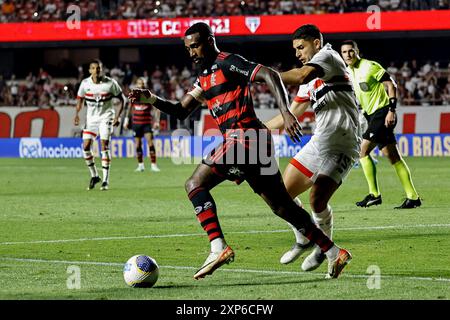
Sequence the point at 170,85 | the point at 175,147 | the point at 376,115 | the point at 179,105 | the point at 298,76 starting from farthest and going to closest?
the point at 170,85
the point at 175,147
the point at 376,115
the point at 179,105
the point at 298,76

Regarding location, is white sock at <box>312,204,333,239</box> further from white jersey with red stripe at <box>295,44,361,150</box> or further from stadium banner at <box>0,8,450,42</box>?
stadium banner at <box>0,8,450,42</box>

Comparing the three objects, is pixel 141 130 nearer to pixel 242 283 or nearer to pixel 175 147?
pixel 175 147

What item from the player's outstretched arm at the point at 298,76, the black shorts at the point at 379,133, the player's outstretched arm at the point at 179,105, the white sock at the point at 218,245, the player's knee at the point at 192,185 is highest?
the player's outstretched arm at the point at 298,76

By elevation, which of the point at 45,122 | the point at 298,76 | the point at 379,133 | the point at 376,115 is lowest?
the point at 45,122

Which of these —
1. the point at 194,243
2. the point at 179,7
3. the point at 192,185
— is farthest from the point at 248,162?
A: the point at 179,7

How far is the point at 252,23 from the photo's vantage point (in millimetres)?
43438

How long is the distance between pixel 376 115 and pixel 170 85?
93.1ft

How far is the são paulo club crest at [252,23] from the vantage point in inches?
1708

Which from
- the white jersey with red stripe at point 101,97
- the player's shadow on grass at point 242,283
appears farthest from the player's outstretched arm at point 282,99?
the white jersey with red stripe at point 101,97

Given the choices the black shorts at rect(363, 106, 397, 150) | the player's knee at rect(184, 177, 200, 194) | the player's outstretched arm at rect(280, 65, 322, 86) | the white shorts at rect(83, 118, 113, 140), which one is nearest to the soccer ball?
the player's knee at rect(184, 177, 200, 194)

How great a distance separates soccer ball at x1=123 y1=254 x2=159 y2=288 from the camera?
830 cm

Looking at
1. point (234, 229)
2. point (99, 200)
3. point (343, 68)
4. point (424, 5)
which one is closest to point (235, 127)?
point (343, 68)

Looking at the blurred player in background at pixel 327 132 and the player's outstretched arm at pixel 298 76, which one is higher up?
the player's outstretched arm at pixel 298 76

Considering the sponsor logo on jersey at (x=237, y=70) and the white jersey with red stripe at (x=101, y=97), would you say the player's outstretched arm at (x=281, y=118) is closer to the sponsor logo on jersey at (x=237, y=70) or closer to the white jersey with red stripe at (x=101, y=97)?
the sponsor logo on jersey at (x=237, y=70)
